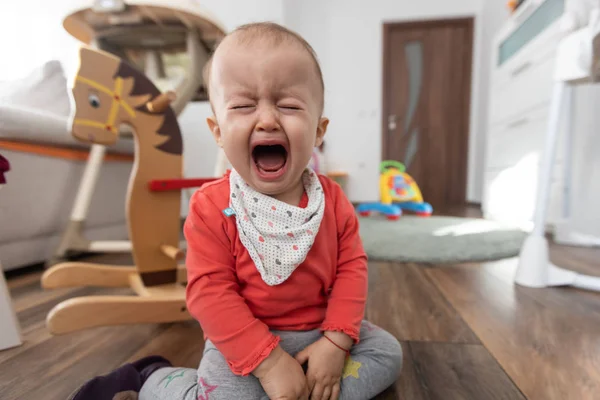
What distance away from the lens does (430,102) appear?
349 centimetres

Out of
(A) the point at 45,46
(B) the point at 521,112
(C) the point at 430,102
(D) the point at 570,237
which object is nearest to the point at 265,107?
(D) the point at 570,237

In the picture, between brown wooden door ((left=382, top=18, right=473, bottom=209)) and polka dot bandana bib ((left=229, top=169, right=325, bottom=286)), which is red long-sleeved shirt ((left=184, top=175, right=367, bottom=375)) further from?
brown wooden door ((left=382, top=18, right=473, bottom=209))

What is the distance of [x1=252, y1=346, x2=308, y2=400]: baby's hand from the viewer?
1.37 feet

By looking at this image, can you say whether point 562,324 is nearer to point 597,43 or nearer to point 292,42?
point 597,43

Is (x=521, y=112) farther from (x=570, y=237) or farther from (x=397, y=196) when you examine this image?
(x=397, y=196)

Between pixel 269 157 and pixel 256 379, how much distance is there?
29cm

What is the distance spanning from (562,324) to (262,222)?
697 millimetres

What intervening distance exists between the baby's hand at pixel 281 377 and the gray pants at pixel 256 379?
25mm

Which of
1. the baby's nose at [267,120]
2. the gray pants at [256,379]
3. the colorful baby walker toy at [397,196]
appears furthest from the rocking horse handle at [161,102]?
the colorful baby walker toy at [397,196]

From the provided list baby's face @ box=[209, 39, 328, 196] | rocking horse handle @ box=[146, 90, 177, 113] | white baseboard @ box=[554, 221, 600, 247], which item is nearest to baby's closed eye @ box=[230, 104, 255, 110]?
baby's face @ box=[209, 39, 328, 196]

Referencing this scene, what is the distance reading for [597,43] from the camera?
0.83 m

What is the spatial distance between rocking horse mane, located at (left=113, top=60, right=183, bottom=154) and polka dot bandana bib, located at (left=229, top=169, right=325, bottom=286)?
0.46m

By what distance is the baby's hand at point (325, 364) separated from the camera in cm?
45

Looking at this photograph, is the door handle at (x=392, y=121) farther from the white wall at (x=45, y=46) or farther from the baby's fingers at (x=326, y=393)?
the baby's fingers at (x=326, y=393)
